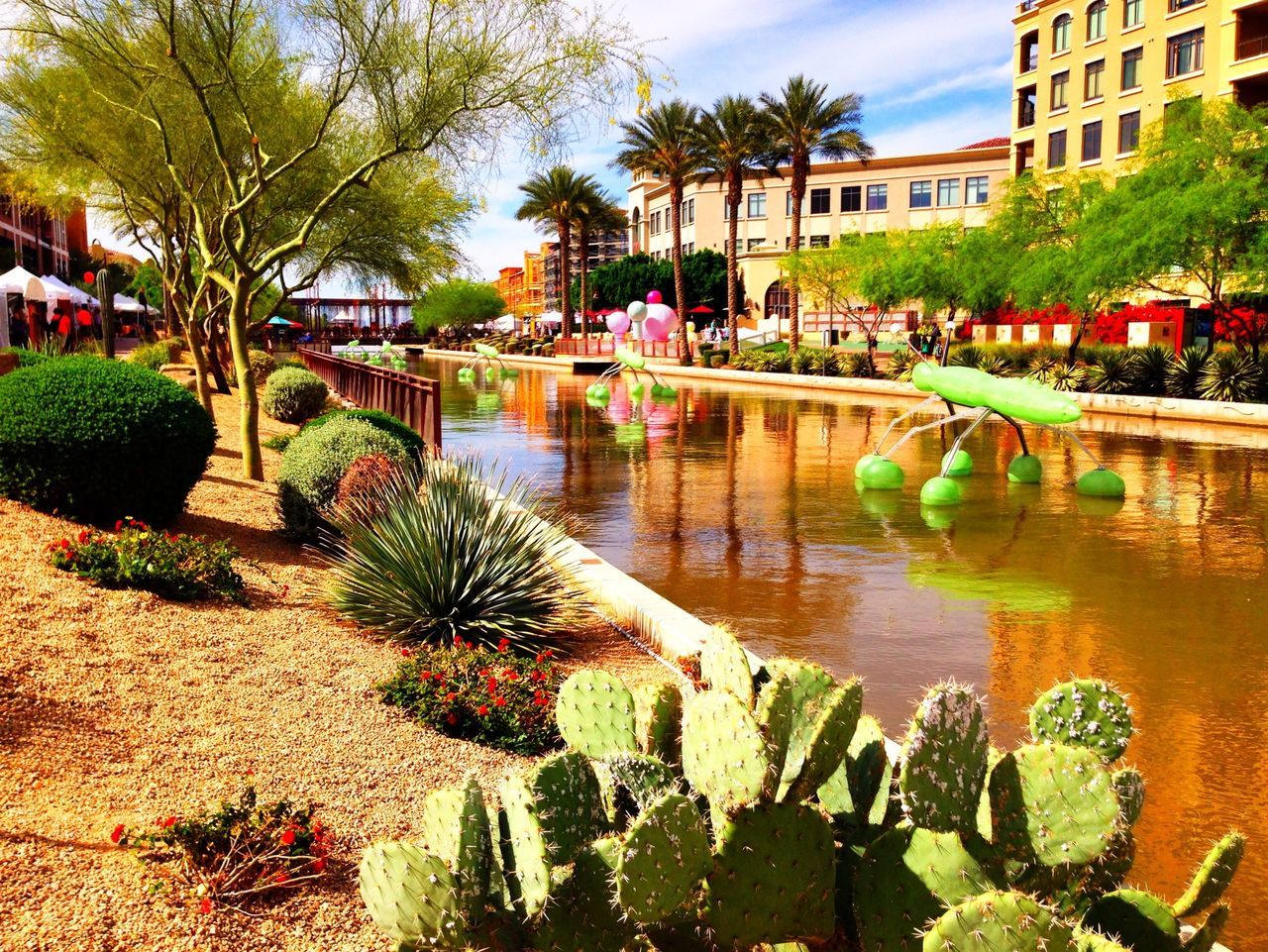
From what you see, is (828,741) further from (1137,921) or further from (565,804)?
(1137,921)

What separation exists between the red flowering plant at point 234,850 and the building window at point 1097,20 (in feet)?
194

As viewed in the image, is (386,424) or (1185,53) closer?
(386,424)

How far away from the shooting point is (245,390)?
1276cm

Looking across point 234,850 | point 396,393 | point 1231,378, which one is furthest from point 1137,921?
point 1231,378

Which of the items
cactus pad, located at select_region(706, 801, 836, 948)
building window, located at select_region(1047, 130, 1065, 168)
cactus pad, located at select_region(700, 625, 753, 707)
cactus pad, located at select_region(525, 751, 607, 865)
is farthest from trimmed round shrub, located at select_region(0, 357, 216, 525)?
building window, located at select_region(1047, 130, 1065, 168)

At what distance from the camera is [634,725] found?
382cm

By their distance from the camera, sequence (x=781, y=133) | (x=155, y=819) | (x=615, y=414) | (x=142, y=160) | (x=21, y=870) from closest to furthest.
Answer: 1. (x=21, y=870)
2. (x=155, y=819)
3. (x=142, y=160)
4. (x=615, y=414)
5. (x=781, y=133)

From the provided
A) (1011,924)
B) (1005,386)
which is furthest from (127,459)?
(1005,386)

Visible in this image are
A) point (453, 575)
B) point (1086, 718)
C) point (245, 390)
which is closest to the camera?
point (1086, 718)

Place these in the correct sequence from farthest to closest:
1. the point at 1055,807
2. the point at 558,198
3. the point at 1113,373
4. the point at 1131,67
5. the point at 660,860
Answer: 1. the point at 558,198
2. the point at 1131,67
3. the point at 1113,373
4. the point at 1055,807
5. the point at 660,860

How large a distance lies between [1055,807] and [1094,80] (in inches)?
2333

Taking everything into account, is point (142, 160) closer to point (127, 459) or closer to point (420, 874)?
point (127, 459)

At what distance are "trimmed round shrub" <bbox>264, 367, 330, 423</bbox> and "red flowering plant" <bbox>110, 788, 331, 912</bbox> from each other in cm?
1957

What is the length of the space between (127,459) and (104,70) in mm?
8370
